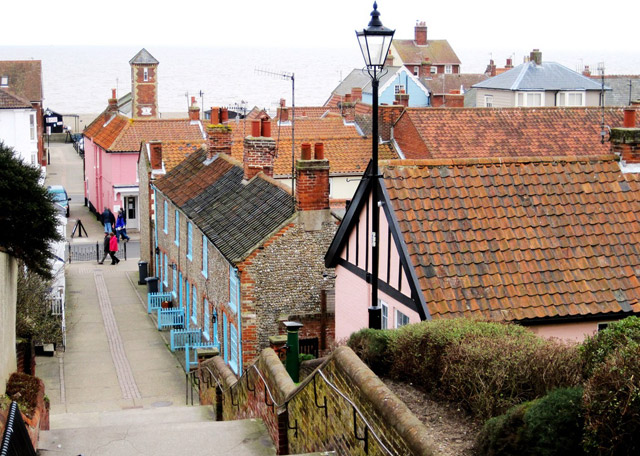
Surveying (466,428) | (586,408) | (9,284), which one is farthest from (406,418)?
(9,284)

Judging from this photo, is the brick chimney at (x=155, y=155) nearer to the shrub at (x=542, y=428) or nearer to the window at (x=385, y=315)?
the window at (x=385, y=315)

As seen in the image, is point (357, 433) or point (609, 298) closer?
point (357, 433)

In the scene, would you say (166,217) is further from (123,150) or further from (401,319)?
(401,319)

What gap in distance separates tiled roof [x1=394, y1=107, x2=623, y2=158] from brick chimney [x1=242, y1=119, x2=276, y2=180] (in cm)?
1002

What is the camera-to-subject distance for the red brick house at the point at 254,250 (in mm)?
22859

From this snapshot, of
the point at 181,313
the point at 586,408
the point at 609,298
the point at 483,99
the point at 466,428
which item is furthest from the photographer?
the point at 483,99

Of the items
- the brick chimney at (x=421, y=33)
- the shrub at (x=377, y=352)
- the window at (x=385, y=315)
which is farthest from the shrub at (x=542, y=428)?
the brick chimney at (x=421, y=33)

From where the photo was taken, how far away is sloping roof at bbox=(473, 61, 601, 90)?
54719 millimetres

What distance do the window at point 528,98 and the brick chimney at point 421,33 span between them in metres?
57.9

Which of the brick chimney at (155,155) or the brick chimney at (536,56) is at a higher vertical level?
the brick chimney at (536,56)

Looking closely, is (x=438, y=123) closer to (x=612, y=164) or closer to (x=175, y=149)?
(x=175, y=149)

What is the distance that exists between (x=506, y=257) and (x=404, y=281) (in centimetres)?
175

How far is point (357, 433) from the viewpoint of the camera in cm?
938

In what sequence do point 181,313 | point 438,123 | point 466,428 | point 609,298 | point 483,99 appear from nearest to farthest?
point 466,428
point 609,298
point 181,313
point 438,123
point 483,99
